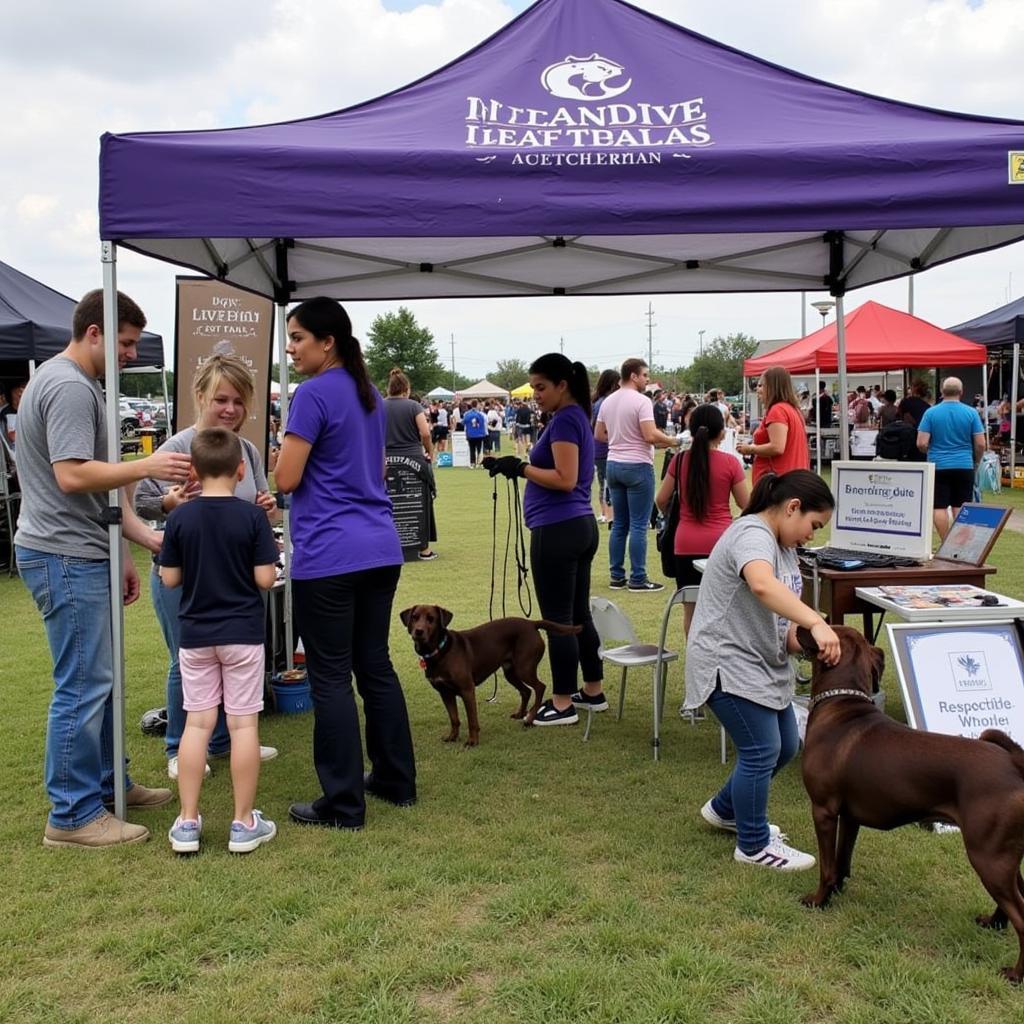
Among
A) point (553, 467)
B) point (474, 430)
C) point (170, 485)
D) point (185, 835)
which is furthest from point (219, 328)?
point (474, 430)

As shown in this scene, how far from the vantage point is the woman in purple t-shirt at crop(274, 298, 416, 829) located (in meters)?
3.56

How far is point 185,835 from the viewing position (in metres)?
3.49

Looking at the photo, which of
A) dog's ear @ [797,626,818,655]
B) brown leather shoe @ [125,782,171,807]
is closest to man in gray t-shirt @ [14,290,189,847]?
brown leather shoe @ [125,782,171,807]

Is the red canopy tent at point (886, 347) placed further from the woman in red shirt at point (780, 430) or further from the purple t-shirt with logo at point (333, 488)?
the purple t-shirt with logo at point (333, 488)

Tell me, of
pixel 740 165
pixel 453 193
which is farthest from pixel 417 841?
pixel 740 165

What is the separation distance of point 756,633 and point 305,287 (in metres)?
3.73

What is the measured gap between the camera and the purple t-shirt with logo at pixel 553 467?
459cm

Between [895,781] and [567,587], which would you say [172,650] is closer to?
[567,587]

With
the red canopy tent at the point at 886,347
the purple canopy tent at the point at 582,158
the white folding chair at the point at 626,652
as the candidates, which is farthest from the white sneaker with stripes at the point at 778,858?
the red canopy tent at the point at 886,347

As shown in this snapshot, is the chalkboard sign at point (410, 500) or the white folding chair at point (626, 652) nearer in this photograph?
the white folding chair at point (626, 652)

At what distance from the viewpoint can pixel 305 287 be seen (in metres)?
5.80

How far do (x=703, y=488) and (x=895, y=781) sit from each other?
2.46 meters

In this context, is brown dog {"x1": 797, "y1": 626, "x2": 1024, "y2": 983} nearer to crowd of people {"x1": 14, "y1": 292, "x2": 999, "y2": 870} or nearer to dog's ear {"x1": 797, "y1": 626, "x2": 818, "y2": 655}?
dog's ear {"x1": 797, "y1": 626, "x2": 818, "y2": 655}

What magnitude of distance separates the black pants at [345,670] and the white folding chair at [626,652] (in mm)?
1250
